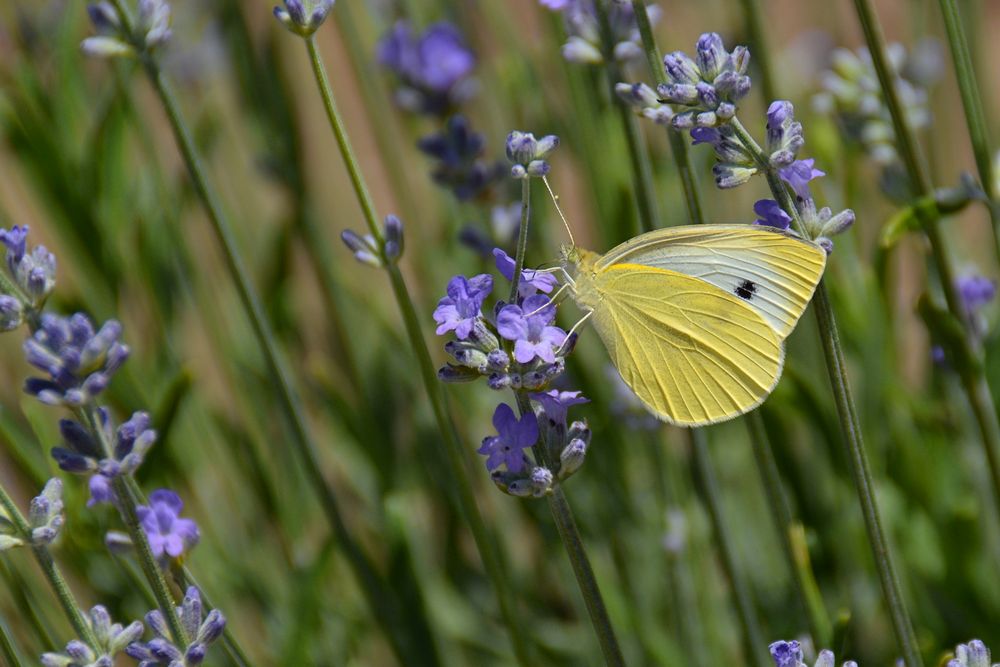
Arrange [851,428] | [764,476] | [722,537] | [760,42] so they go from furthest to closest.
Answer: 1. [760,42]
2. [722,537]
3. [764,476]
4. [851,428]

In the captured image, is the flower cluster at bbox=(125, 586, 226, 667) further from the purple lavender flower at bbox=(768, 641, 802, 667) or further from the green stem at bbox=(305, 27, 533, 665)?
the purple lavender flower at bbox=(768, 641, 802, 667)

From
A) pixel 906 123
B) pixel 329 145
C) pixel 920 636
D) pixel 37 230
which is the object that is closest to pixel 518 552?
pixel 920 636

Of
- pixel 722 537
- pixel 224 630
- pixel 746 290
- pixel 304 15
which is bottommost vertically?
pixel 722 537

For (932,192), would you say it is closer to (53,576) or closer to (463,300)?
(463,300)

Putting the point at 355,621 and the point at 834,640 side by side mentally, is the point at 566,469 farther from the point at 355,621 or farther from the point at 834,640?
the point at 355,621

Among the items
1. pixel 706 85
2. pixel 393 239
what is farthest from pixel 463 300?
pixel 706 85

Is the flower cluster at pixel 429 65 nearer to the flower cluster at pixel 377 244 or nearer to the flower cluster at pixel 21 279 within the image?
the flower cluster at pixel 377 244
